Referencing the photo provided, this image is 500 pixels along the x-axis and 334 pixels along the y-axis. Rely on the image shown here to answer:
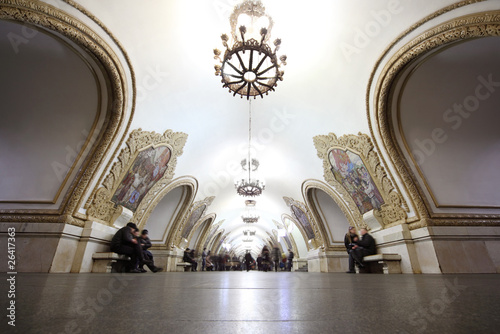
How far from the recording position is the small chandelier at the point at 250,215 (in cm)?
1453

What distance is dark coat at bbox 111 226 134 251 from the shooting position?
6391 mm

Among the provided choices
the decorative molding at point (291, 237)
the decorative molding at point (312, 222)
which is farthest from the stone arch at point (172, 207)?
the decorative molding at point (291, 237)

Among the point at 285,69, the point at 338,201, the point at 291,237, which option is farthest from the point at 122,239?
the point at 291,237

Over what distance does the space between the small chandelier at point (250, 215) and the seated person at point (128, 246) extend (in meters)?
8.19

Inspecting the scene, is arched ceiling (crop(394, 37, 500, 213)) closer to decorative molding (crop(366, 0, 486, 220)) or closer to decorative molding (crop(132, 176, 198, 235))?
decorative molding (crop(366, 0, 486, 220))


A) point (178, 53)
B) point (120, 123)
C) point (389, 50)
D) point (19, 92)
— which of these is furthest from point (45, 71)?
point (389, 50)

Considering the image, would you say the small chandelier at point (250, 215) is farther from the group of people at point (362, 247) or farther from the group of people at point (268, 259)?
the group of people at point (362, 247)

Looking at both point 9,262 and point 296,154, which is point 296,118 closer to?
point 296,154

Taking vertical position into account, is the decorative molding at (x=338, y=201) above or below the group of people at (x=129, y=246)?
above

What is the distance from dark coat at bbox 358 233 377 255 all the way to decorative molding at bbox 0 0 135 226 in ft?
22.8

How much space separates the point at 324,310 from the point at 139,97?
6.03 metres

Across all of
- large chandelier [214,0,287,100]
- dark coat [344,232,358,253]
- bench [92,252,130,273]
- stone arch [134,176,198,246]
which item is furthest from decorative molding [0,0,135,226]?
dark coat [344,232,358,253]

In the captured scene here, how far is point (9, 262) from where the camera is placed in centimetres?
509

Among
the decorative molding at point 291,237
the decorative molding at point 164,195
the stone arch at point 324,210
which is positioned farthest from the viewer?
the decorative molding at point 291,237
